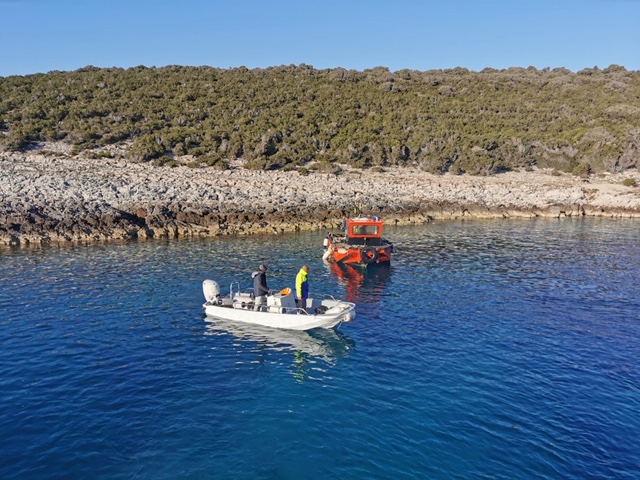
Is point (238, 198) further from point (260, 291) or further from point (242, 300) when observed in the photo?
point (260, 291)

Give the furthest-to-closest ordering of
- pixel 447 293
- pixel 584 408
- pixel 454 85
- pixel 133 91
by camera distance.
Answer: pixel 454 85, pixel 133 91, pixel 447 293, pixel 584 408

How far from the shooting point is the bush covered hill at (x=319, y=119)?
64.4m

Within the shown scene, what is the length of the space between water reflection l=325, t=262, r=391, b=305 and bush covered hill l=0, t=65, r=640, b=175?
31119 millimetres

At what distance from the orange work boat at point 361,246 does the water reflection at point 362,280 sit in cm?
51

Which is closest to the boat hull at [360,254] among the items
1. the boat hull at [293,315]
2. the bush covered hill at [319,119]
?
the boat hull at [293,315]

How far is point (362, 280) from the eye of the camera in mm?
30828

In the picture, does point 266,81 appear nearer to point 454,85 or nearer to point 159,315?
point 454,85

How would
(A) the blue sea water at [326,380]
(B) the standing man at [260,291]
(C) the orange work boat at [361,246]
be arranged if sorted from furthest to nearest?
(C) the orange work boat at [361,246] → (B) the standing man at [260,291] → (A) the blue sea water at [326,380]

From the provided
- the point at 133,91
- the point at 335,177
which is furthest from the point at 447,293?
the point at 133,91

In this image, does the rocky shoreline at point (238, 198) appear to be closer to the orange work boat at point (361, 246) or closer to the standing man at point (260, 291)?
the orange work boat at point (361, 246)

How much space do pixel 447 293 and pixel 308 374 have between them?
13.0m

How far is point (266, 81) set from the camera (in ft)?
320

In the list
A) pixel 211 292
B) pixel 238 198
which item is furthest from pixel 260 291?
pixel 238 198

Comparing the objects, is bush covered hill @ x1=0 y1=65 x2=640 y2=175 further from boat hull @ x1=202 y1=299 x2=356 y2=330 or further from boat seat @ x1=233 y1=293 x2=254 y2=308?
boat hull @ x1=202 y1=299 x2=356 y2=330
